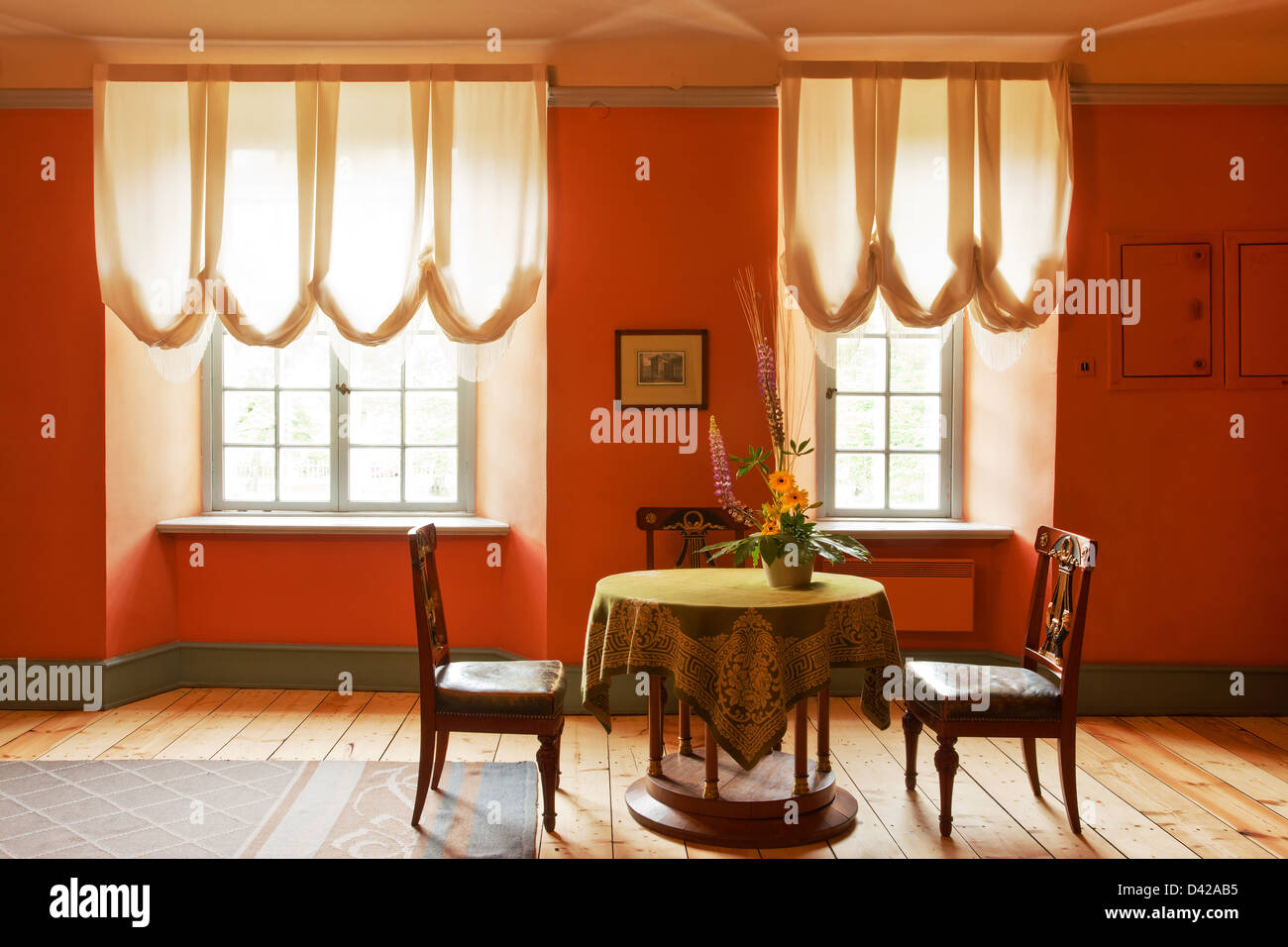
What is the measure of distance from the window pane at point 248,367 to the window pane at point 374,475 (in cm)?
59

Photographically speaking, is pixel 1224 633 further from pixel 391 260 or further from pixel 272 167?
pixel 272 167

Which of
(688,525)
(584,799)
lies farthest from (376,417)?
(584,799)

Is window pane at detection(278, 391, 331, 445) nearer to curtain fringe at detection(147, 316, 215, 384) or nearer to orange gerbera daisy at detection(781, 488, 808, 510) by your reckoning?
curtain fringe at detection(147, 316, 215, 384)

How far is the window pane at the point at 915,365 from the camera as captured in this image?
188 inches

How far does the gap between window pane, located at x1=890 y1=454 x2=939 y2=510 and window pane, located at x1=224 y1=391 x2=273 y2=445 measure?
3200 millimetres

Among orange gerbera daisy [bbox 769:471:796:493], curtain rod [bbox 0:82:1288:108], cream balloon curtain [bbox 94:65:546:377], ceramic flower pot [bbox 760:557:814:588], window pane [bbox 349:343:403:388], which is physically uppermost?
curtain rod [bbox 0:82:1288:108]

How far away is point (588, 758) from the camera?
3.74 m

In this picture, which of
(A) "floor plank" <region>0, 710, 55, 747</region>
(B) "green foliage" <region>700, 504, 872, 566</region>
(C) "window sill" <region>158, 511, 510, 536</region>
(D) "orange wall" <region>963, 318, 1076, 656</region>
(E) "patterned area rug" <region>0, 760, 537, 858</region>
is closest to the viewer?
(E) "patterned area rug" <region>0, 760, 537, 858</region>

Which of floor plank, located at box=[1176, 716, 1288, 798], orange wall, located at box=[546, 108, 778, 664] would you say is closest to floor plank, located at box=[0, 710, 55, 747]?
orange wall, located at box=[546, 108, 778, 664]

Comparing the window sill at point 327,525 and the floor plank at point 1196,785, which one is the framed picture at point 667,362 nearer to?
the window sill at point 327,525

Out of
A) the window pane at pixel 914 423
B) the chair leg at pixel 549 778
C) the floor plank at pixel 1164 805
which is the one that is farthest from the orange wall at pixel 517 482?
the floor plank at pixel 1164 805

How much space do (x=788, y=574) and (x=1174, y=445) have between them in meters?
2.34

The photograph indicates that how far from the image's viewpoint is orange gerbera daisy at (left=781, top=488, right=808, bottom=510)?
3160 millimetres

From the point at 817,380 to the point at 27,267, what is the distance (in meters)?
3.74
